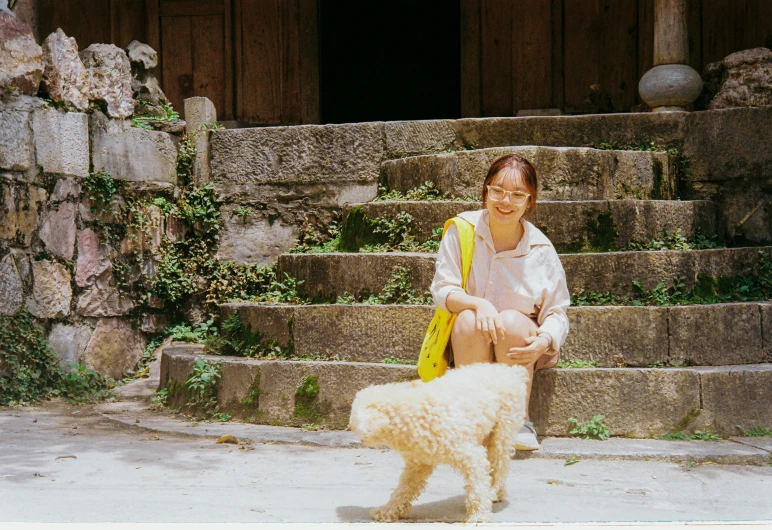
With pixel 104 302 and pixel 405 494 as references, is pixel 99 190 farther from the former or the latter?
pixel 405 494

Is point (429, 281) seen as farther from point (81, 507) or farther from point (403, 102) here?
point (403, 102)

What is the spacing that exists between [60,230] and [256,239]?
142 centimetres

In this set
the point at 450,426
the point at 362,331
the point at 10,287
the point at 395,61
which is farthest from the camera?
the point at 395,61

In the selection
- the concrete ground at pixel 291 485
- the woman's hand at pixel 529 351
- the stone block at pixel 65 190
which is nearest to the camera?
the concrete ground at pixel 291 485

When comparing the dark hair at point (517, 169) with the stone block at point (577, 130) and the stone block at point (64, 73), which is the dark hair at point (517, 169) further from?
the stone block at point (64, 73)

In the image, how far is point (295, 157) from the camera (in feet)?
20.8

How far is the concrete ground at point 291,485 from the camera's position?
2.97 m

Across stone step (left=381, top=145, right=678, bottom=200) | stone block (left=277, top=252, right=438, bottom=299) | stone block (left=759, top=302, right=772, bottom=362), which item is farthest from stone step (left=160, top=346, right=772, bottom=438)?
stone step (left=381, top=145, right=678, bottom=200)

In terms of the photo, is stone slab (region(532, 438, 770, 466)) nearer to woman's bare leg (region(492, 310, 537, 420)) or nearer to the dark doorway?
woman's bare leg (region(492, 310, 537, 420))

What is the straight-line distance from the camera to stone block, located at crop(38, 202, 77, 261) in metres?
5.54

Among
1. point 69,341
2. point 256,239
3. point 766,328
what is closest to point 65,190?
point 69,341

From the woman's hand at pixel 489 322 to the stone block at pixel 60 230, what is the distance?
3.41 metres

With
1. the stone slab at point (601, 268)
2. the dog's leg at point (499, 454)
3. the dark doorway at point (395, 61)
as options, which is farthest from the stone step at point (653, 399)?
the dark doorway at point (395, 61)

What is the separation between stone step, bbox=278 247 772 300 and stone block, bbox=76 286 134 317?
1685 mm
